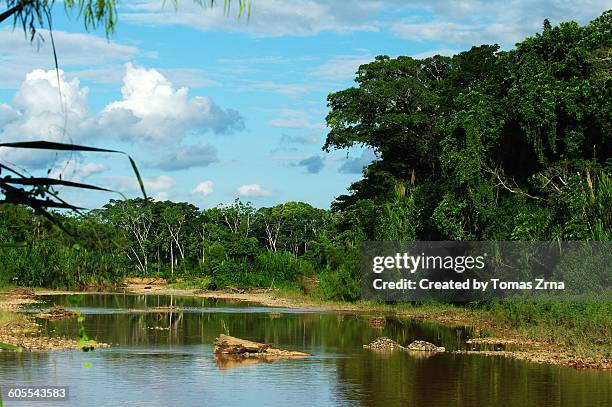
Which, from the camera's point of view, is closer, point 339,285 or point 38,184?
point 38,184

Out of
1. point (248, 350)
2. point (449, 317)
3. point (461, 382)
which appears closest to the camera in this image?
point (461, 382)

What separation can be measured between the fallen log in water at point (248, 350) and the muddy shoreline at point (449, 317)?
16.0 feet

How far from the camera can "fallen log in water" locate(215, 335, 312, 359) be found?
2712 cm

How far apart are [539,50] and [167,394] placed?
75.3 feet

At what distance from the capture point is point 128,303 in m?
53.5

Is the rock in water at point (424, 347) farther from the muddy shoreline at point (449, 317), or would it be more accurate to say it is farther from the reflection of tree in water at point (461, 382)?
the reflection of tree in water at point (461, 382)

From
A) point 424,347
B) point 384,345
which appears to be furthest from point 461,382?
point 384,345

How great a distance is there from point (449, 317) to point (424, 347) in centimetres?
1151

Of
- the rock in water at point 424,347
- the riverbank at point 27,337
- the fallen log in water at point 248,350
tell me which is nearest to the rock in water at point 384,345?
the rock in water at point 424,347

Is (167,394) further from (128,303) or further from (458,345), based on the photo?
(128,303)

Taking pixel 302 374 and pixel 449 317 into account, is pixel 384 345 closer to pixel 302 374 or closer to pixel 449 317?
pixel 302 374

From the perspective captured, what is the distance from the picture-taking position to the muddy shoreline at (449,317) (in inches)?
979

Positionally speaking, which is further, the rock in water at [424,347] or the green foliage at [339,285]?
the green foliage at [339,285]

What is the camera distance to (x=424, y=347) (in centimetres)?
2783
